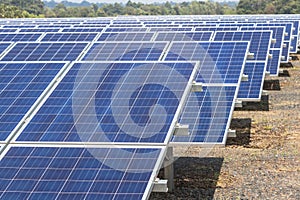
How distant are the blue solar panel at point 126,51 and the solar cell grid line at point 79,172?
5.71m

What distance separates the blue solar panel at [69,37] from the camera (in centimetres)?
2505

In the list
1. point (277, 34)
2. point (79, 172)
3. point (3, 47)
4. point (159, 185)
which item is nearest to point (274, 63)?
point (277, 34)

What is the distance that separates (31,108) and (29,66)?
225 cm

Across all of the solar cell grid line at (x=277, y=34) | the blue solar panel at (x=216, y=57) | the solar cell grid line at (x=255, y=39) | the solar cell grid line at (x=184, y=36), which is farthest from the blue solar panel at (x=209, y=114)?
the solar cell grid line at (x=277, y=34)

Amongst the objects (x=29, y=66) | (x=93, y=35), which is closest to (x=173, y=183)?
(x=29, y=66)

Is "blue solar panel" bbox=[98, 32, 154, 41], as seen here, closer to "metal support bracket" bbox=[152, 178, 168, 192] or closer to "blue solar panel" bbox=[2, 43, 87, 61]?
"blue solar panel" bbox=[2, 43, 87, 61]

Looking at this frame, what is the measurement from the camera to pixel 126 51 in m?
16.8

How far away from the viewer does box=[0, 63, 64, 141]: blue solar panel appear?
11.6 meters

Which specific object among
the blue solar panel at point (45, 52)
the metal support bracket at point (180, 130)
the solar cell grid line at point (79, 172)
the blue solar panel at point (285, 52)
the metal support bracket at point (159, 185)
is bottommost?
the blue solar panel at point (285, 52)

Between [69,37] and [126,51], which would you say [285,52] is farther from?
[126,51]

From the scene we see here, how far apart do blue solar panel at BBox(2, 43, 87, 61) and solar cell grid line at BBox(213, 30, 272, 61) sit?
7431mm

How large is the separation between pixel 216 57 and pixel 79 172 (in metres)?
9.38

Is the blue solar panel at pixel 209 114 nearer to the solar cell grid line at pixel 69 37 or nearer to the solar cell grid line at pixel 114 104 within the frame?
the solar cell grid line at pixel 114 104

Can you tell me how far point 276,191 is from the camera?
14289mm
